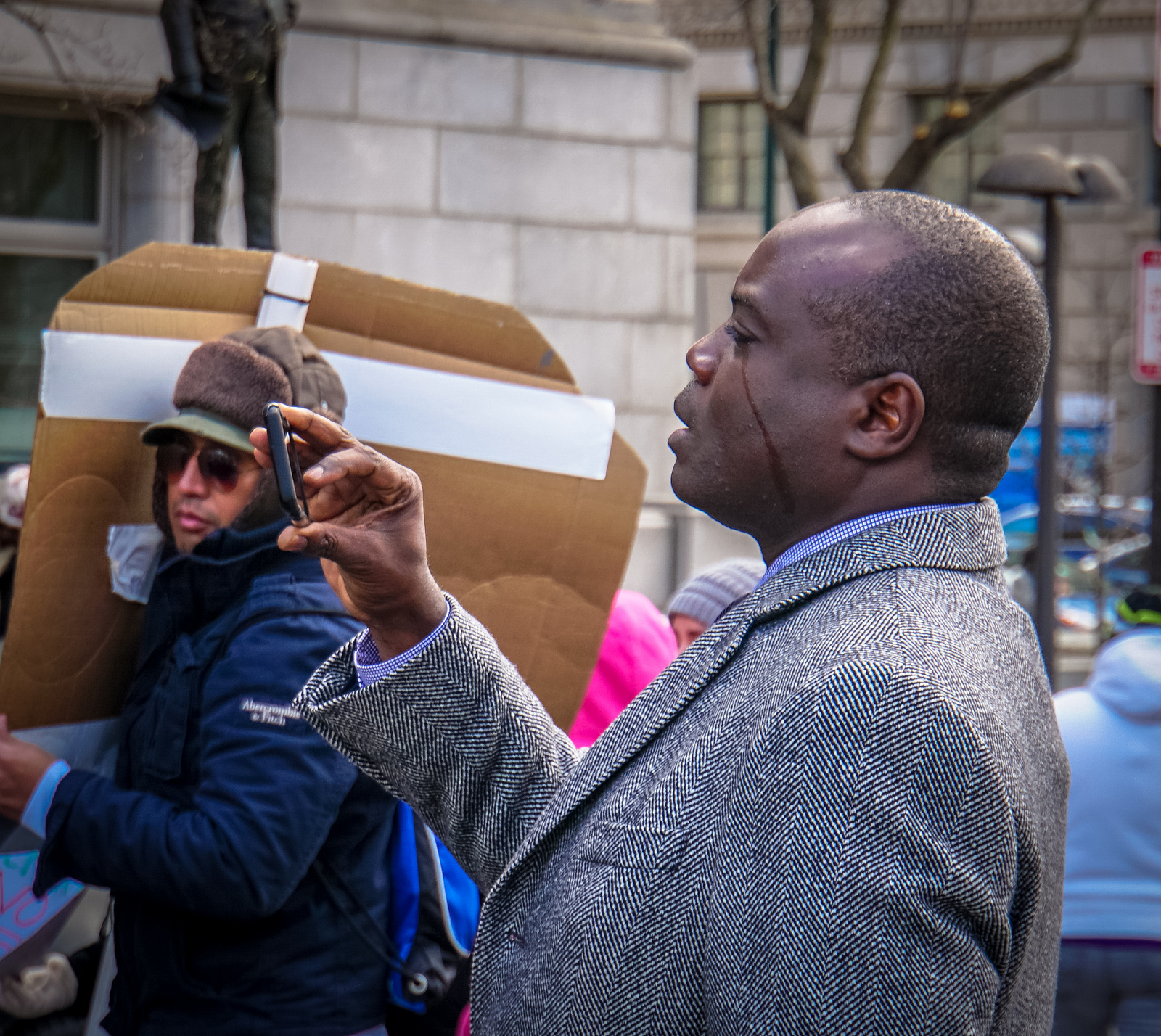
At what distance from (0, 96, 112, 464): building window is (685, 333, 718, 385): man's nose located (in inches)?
269

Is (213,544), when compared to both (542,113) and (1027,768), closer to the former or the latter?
(1027,768)

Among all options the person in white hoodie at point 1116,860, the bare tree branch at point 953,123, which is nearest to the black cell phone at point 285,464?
the person in white hoodie at point 1116,860

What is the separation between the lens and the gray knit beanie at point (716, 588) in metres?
3.27

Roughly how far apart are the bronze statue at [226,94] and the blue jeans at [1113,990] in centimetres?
410

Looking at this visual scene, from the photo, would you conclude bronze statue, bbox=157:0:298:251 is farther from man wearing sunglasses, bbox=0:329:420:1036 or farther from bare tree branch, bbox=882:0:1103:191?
bare tree branch, bbox=882:0:1103:191

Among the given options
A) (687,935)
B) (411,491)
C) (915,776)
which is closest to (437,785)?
(411,491)

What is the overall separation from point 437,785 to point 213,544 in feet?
2.72

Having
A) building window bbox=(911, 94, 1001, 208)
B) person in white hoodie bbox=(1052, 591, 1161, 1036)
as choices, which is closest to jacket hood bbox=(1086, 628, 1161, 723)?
person in white hoodie bbox=(1052, 591, 1161, 1036)

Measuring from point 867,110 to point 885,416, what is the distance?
906cm

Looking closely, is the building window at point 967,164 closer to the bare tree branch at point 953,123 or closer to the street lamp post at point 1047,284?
the bare tree branch at point 953,123

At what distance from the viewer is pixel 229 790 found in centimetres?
203

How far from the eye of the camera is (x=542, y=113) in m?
7.95

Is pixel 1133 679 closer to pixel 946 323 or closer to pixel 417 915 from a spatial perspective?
pixel 417 915

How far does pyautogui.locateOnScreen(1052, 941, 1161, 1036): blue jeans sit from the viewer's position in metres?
3.17
